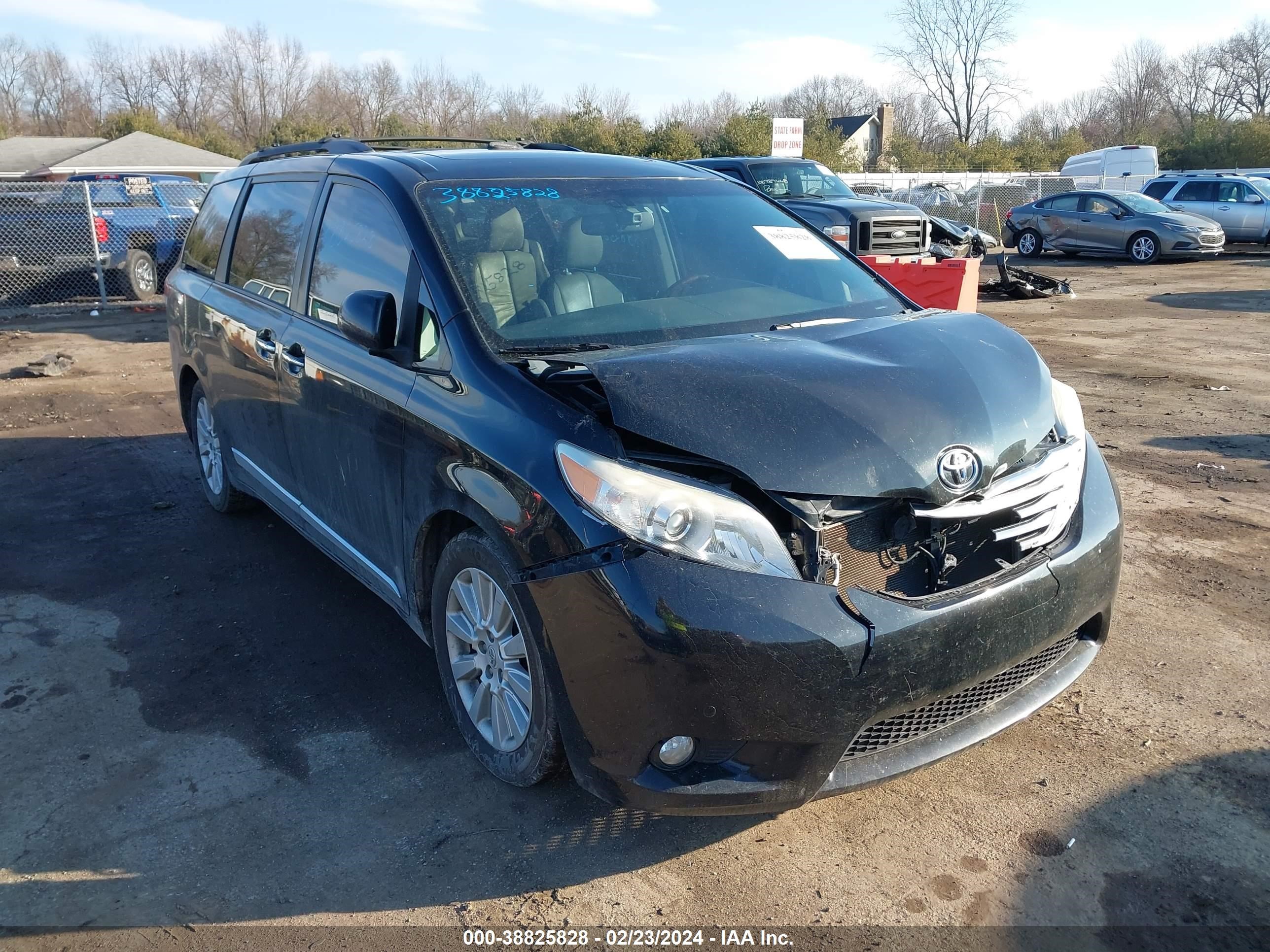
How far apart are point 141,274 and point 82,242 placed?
918 mm

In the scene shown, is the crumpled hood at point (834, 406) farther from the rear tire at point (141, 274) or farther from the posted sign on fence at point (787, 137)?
the posted sign on fence at point (787, 137)

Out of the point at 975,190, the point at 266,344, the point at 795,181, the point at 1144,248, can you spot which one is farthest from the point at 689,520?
the point at 975,190

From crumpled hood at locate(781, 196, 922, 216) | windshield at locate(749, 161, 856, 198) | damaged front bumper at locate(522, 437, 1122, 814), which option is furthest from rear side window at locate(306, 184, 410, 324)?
windshield at locate(749, 161, 856, 198)

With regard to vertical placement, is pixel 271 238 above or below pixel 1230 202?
below

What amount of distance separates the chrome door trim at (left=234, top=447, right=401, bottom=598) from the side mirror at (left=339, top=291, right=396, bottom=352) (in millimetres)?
839

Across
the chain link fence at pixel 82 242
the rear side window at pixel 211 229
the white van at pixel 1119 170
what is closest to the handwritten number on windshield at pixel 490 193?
the rear side window at pixel 211 229

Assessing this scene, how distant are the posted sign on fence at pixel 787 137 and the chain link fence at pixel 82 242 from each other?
1293 centimetres

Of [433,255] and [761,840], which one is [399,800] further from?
[433,255]

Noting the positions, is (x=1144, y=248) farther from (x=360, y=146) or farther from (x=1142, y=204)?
(x=360, y=146)

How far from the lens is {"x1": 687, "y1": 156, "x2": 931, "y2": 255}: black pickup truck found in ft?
37.4

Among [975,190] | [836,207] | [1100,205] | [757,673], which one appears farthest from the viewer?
[975,190]

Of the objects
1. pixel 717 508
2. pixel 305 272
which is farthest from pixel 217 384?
pixel 717 508

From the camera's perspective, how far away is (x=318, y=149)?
4414 mm

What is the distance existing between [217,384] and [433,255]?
229 cm
